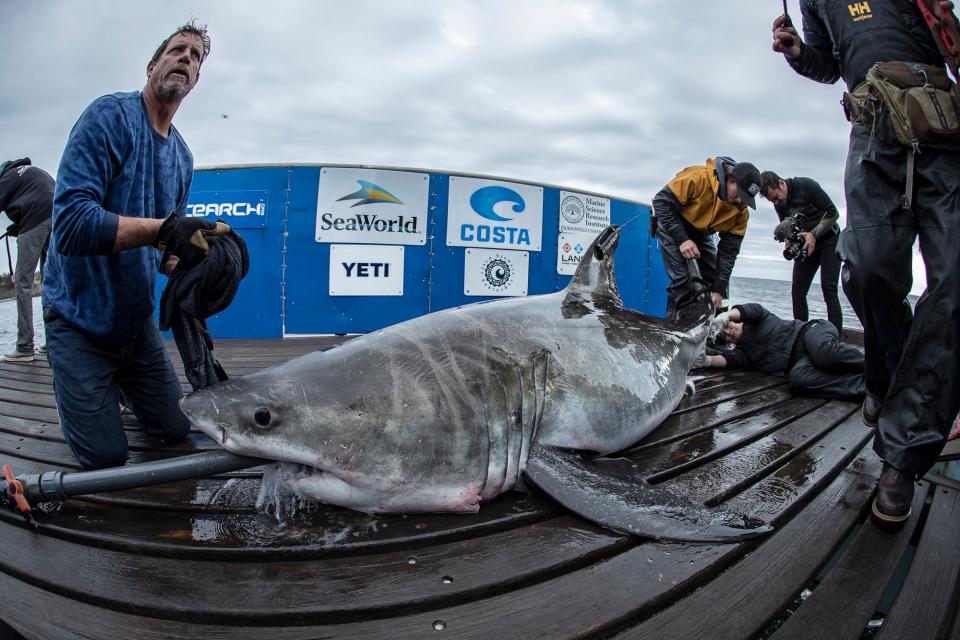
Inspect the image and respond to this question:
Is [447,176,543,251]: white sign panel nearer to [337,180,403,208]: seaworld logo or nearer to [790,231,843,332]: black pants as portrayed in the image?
[337,180,403,208]: seaworld logo

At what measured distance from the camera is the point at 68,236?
→ 2.24m

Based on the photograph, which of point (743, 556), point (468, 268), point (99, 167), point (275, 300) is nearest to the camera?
point (743, 556)

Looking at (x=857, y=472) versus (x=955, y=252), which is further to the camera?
(x=857, y=472)

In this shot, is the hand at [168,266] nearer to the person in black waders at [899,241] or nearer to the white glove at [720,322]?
the person in black waders at [899,241]

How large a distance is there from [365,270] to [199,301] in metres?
5.82

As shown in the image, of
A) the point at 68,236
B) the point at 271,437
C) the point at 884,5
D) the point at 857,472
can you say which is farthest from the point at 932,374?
the point at 68,236

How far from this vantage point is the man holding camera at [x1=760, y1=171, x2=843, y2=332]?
5996 mm

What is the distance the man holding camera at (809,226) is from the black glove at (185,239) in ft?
19.3

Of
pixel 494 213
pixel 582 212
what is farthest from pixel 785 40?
pixel 582 212

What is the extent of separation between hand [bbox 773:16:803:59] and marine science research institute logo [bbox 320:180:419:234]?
19.3ft

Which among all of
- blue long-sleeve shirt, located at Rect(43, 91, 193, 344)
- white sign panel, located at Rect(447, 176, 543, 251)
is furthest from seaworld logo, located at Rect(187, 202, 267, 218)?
blue long-sleeve shirt, located at Rect(43, 91, 193, 344)

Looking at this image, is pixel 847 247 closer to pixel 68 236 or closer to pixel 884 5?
pixel 884 5

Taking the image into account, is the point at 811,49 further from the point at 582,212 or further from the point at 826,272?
the point at 582,212

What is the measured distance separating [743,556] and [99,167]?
3084 mm
